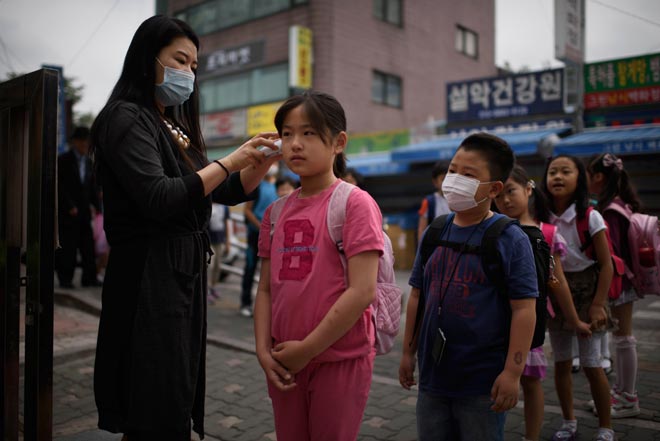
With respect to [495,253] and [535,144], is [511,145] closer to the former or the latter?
[535,144]

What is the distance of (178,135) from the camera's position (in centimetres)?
232

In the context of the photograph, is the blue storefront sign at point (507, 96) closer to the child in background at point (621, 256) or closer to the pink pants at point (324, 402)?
the child in background at point (621, 256)

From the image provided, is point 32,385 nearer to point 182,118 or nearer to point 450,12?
point 182,118

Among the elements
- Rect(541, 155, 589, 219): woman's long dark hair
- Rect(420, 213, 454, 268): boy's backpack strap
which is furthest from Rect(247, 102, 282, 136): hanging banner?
Rect(420, 213, 454, 268): boy's backpack strap

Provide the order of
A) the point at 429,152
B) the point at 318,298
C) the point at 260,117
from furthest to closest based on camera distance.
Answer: the point at 260,117 → the point at 429,152 → the point at 318,298

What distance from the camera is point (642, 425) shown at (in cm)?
387

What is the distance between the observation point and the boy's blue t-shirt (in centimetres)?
235

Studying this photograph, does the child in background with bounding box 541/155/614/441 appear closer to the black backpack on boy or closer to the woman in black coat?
the black backpack on boy

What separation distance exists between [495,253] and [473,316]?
0.28 meters

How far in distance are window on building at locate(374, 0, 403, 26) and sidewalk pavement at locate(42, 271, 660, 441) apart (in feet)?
52.0

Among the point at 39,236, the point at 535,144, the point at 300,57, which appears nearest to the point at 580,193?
the point at 39,236

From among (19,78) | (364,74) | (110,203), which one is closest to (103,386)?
(110,203)

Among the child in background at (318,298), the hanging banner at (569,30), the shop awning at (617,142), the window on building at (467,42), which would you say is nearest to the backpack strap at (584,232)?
the child in background at (318,298)

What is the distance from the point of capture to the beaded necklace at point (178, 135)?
7.48 ft
